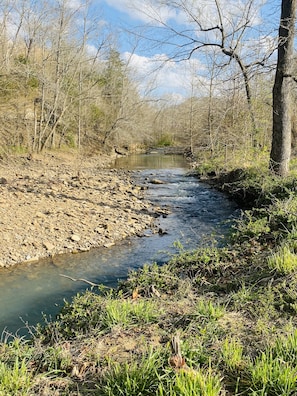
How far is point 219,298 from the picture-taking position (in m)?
4.24

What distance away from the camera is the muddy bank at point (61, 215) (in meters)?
7.40

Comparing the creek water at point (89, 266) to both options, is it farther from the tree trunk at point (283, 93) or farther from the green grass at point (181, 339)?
the tree trunk at point (283, 93)

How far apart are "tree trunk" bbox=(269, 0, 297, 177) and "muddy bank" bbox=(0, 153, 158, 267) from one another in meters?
3.94

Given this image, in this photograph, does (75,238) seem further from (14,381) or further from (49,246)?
(14,381)

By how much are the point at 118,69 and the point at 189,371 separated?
3425 centimetres

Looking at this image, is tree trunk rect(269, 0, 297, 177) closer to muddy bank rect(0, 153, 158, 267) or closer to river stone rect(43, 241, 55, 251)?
muddy bank rect(0, 153, 158, 267)

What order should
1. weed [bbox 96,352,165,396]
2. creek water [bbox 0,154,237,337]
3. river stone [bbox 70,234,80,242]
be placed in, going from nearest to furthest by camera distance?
weed [bbox 96,352,165,396] < creek water [bbox 0,154,237,337] < river stone [bbox 70,234,80,242]

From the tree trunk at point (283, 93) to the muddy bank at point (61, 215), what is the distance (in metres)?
3.94

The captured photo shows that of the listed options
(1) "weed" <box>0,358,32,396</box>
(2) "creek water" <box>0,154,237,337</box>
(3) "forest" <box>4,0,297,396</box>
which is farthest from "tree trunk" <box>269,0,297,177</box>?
(1) "weed" <box>0,358,32,396</box>

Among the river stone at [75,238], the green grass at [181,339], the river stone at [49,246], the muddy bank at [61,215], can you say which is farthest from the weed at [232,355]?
the river stone at [75,238]

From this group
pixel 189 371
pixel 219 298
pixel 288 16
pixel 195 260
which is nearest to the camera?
pixel 189 371

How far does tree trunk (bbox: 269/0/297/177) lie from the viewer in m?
8.68

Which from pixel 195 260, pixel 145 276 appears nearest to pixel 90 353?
pixel 145 276

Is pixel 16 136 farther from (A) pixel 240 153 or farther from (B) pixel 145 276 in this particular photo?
(B) pixel 145 276
